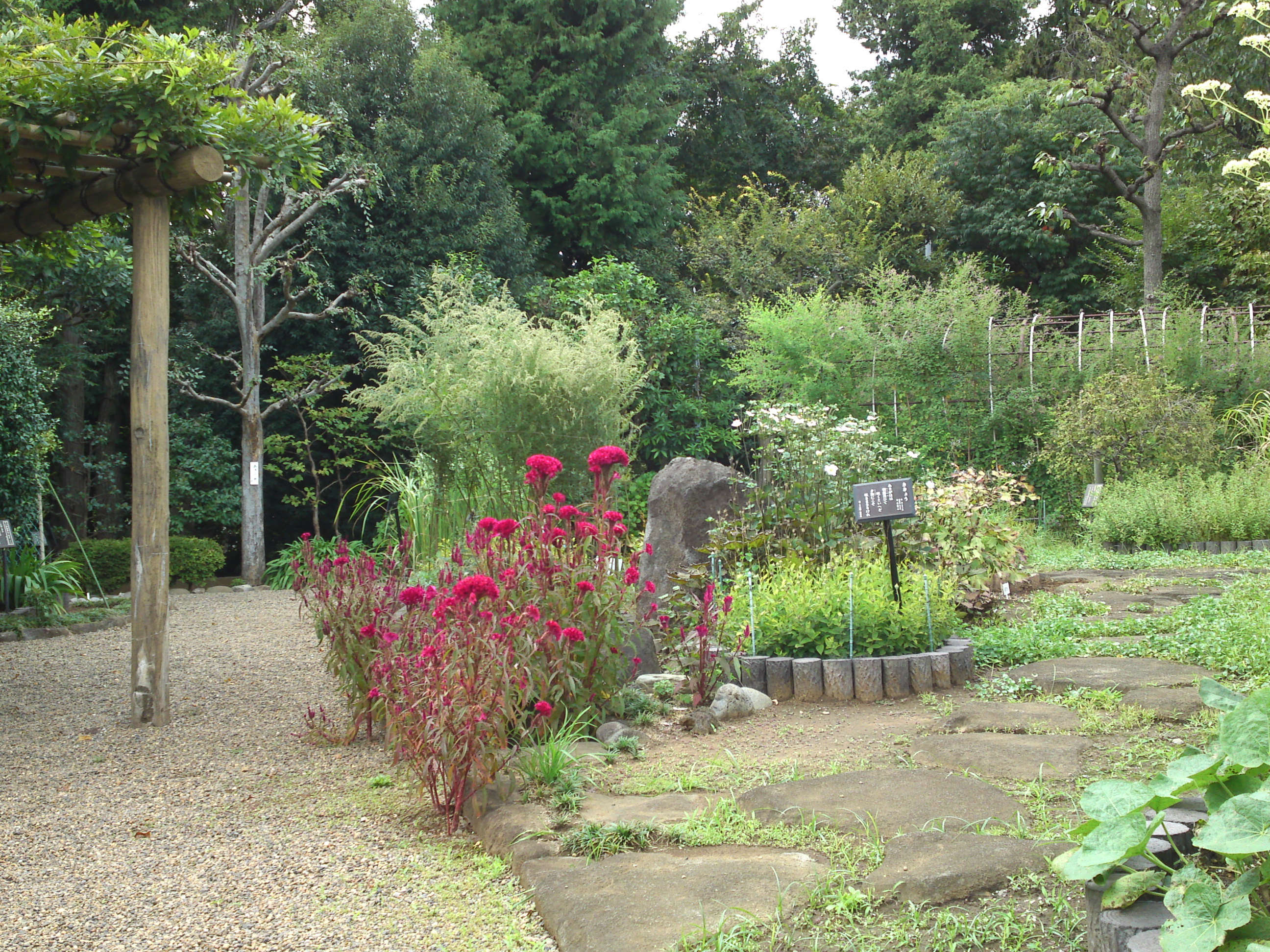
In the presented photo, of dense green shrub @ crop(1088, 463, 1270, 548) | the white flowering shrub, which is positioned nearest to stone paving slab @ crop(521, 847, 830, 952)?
the white flowering shrub

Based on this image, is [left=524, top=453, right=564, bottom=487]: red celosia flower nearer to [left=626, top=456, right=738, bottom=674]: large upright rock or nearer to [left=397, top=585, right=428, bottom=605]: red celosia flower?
[left=397, top=585, right=428, bottom=605]: red celosia flower

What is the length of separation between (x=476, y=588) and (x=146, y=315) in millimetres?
2541

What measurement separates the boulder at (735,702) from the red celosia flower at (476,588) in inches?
51.5

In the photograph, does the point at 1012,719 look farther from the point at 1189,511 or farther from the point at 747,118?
the point at 747,118

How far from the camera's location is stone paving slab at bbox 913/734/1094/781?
2.61 m

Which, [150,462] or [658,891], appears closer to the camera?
[658,891]

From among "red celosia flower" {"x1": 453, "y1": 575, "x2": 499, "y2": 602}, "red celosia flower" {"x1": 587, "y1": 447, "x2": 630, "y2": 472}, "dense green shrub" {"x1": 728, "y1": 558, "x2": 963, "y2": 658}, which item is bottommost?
"dense green shrub" {"x1": 728, "y1": 558, "x2": 963, "y2": 658}

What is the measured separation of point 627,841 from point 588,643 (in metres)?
0.93

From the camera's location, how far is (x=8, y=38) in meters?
3.76

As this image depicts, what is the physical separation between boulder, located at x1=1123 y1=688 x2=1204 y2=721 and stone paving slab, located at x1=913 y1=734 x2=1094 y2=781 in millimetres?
409

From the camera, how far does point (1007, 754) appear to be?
2777 millimetres

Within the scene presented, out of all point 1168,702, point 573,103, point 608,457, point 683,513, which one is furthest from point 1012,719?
point 573,103

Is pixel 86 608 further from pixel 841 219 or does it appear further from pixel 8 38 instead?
pixel 841 219

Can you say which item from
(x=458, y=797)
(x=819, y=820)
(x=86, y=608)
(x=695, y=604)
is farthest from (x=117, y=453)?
(x=819, y=820)
